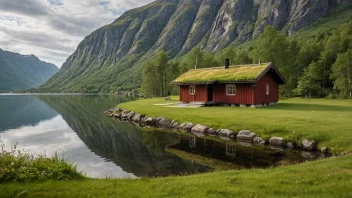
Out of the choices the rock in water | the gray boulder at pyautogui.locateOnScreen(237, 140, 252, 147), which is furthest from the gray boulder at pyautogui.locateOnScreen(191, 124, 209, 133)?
the rock in water

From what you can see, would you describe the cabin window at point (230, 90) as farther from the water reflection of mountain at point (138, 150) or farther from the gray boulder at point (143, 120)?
the water reflection of mountain at point (138, 150)

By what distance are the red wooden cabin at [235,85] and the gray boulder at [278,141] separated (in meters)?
18.0

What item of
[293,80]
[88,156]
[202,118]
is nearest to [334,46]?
[293,80]

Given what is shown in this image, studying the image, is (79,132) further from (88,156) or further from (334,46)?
(334,46)

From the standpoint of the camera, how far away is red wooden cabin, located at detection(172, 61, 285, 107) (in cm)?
3925

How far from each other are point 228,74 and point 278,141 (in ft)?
76.5

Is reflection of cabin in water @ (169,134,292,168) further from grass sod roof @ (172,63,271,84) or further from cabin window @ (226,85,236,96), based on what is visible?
cabin window @ (226,85,236,96)

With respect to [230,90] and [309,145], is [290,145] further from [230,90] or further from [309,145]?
[230,90]

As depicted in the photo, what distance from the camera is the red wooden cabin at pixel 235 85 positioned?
39250mm

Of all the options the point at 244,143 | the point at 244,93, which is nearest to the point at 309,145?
the point at 244,143

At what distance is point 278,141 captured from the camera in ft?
67.1

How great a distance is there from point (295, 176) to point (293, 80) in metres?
66.3

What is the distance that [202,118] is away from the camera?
29.7 meters

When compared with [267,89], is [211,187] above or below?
below
